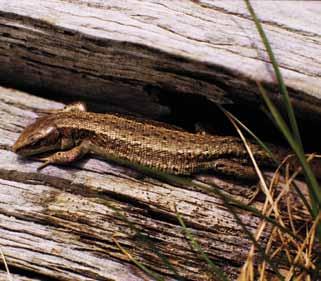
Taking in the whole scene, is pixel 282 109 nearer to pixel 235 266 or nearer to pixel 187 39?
pixel 187 39

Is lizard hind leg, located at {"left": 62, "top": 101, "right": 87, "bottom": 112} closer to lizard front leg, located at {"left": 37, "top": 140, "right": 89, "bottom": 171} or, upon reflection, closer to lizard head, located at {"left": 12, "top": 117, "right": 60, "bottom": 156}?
lizard head, located at {"left": 12, "top": 117, "right": 60, "bottom": 156}

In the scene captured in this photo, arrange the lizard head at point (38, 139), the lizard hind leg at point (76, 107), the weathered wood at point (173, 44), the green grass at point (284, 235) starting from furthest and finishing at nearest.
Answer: the lizard hind leg at point (76, 107) < the lizard head at point (38, 139) < the weathered wood at point (173, 44) < the green grass at point (284, 235)

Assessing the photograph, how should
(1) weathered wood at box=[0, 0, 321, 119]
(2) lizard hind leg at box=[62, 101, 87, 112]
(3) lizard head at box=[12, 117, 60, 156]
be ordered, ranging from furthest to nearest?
(2) lizard hind leg at box=[62, 101, 87, 112], (3) lizard head at box=[12, 117, 60, 156], (1) weathered wood at box=[0, 0, 321, 119]

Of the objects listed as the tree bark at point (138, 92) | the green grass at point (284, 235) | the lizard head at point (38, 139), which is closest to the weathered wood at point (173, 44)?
the tree bark at point (138, 92)

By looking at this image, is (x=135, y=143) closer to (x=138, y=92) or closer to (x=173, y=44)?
(x=138, y=92)

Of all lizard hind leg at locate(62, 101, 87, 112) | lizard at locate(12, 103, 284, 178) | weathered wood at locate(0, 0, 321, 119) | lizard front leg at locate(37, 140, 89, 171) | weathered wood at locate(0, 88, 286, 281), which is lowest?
weathered wood at locate(0, 88, 286, 281)

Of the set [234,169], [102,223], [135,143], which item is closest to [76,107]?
[135,143]

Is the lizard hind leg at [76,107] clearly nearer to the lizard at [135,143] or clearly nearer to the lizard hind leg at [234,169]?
the lizard at [135,143]

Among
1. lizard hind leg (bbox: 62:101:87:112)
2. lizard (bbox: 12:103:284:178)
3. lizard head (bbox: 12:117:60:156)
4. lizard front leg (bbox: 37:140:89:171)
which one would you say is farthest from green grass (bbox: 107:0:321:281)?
lizard hind leg (bbox: 62:101:87:112)
